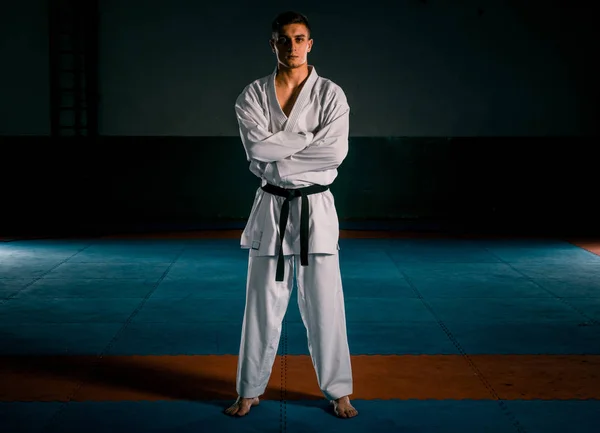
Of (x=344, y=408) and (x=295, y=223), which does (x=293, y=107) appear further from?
(x=344, y=408)

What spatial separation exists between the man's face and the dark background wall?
6.53 metres

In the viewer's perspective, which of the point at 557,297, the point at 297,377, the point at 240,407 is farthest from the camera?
the point at 557,297

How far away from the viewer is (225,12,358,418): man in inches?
123

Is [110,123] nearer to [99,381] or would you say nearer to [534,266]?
[534,266]

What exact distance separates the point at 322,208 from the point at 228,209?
21.9 ft

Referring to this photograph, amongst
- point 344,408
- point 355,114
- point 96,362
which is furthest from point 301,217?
point 355,114

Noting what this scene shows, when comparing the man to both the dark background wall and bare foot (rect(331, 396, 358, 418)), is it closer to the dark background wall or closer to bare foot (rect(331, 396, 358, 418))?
bare foot (rect(331, 396, 358, 418))

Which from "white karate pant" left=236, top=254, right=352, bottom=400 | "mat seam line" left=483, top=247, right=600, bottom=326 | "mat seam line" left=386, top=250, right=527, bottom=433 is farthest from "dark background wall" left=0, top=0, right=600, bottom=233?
"white karate pant" left=236, top=254, right=352, bottom=400

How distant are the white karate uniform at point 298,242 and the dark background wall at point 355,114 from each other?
645 cm

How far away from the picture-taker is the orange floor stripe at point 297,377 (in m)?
3.43

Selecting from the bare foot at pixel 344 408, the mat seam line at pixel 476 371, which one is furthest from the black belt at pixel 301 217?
the mat seam line at pixel 476 371

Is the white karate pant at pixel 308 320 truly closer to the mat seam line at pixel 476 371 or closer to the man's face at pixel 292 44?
the mat seam line at pixel 476 371

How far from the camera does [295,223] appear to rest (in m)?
3.16

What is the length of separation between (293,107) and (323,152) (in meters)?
0.22
